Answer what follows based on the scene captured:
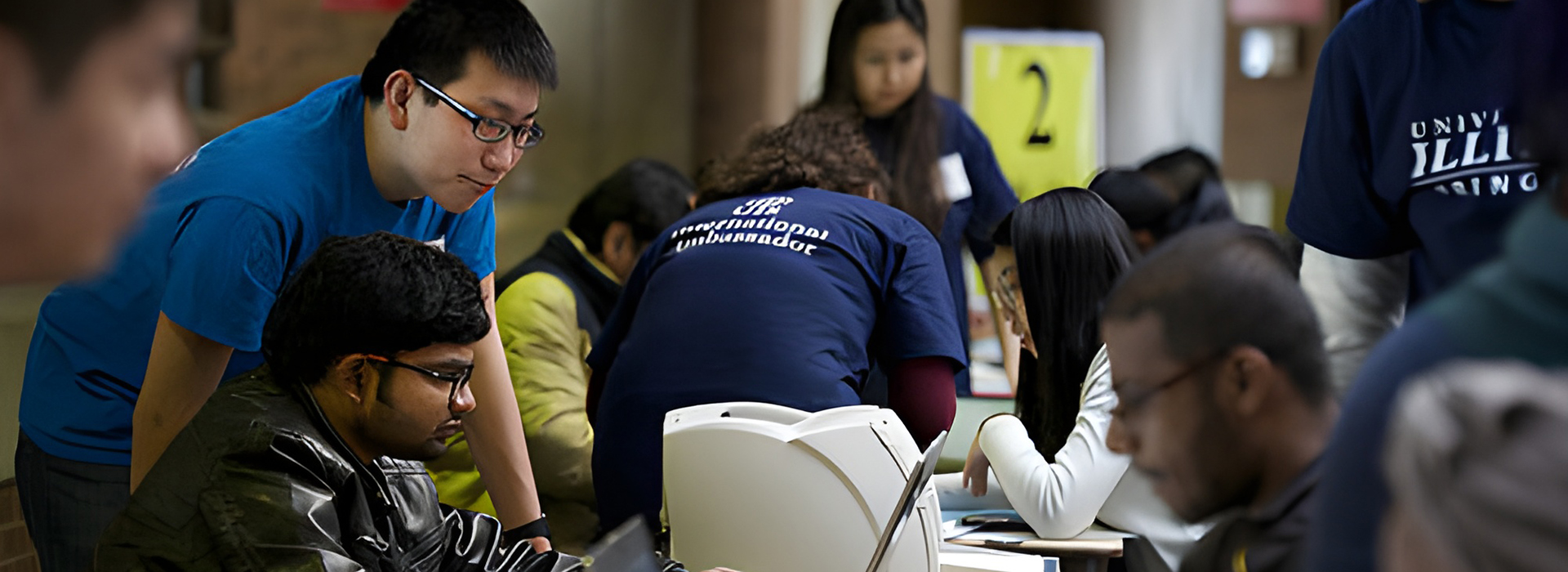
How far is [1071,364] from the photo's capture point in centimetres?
201

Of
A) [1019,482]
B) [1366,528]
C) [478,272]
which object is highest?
[1366,528]

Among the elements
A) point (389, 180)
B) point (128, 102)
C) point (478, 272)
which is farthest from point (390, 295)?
point (128, 102)

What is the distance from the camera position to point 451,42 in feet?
5.74

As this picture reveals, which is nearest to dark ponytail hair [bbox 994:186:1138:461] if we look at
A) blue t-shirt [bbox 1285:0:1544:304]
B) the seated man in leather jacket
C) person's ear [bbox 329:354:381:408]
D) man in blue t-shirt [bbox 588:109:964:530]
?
man in blue t-shirt [bbox 588:109:964:530]

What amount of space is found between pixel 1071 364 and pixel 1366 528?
52.7 inches

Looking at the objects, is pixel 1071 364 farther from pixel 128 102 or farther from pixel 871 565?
pixel 128 102

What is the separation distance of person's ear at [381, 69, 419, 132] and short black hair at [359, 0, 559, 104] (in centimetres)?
1

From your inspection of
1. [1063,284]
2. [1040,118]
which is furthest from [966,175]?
[1040,118]

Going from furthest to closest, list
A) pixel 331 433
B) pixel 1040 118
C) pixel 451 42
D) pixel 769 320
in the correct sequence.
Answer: pixel 1040 118 < pixel 769 320 < pixel 451 42 < pixel 331 433

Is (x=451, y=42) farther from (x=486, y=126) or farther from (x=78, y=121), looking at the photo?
(x=78, y=121)

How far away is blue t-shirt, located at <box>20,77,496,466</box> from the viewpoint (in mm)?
1606

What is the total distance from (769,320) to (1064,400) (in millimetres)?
450

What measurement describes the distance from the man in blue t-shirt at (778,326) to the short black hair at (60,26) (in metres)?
1.33

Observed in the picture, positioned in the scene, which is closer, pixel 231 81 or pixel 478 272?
pixel 478 272
